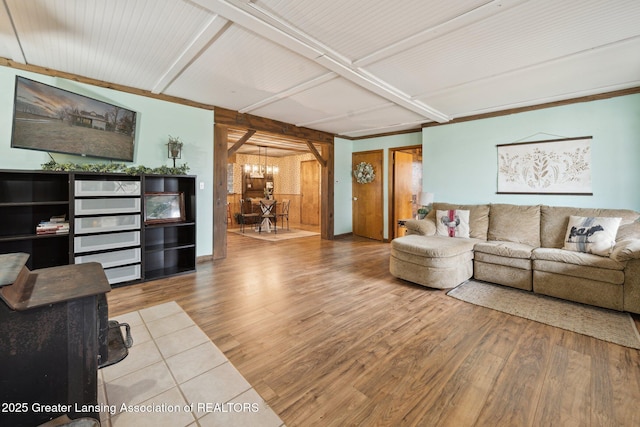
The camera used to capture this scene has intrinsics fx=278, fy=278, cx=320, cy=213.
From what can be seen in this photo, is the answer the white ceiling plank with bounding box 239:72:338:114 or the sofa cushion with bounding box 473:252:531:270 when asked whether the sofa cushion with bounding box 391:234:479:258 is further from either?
the white ceiling plank with bounding box 239:72:338:114

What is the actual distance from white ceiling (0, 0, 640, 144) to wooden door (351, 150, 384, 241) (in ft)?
8.88

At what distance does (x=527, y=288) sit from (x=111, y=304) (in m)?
4.67

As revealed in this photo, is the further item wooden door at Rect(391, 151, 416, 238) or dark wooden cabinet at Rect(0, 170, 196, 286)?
wooden door at Rect(391, 151, 416, 238)

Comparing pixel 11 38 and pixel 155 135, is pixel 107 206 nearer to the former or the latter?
pixel 155 135

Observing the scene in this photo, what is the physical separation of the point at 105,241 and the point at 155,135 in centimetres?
164

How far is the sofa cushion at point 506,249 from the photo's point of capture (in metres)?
3.33

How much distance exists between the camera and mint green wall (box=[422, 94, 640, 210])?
139 inches

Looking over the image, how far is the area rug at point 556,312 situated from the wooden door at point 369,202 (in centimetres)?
333

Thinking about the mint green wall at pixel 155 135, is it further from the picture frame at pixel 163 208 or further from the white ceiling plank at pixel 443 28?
the white ceiling plank at pixel 443 28

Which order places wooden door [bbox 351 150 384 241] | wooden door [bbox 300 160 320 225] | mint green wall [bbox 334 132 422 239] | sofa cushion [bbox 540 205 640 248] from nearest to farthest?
sofa cushion [bbox 540 205 640 248]
mint green wall [bbox 334 132 422 239]
wooden door [bbox 351 150 384 241]
wooden door [bbox 300 160 320 225]

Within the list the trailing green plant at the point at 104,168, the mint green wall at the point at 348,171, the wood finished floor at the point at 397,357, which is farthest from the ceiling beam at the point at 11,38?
the mint green wall at the point at 348,171

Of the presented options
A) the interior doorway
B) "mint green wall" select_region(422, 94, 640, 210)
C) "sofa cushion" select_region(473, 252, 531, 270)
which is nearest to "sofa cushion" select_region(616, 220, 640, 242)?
"mint green wall" select_region(422, 94, 640, 210)

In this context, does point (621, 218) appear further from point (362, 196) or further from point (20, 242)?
point (20, 242)

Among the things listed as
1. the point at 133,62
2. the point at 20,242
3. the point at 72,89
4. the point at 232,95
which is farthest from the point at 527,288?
the point at 72,89
